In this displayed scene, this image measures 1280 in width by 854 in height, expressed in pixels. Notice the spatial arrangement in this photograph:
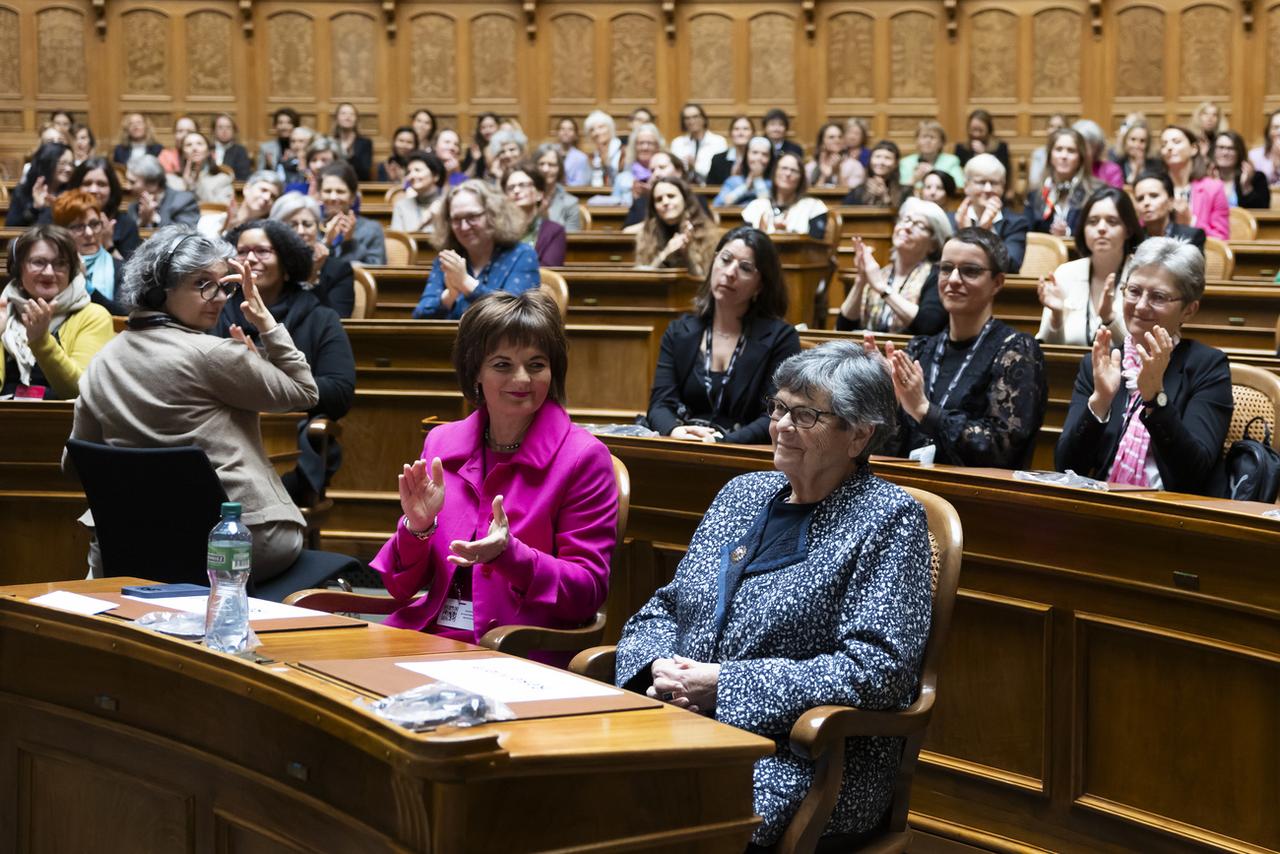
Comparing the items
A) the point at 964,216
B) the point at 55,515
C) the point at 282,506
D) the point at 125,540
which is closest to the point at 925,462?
the point at 282,506

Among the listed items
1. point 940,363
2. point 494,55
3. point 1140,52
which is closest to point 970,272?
point 940,363

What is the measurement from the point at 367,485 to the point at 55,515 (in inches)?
53.7

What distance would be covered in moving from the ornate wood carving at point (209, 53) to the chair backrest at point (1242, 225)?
917 cm

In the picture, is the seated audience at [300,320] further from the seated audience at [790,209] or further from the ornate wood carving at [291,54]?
the ornate wood carving at [291,54]

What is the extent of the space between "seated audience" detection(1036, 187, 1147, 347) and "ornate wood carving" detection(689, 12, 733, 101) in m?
8.88

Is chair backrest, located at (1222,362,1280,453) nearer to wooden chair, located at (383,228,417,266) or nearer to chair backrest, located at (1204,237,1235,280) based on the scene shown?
chair backrest, located at (1204,237,1235,280)

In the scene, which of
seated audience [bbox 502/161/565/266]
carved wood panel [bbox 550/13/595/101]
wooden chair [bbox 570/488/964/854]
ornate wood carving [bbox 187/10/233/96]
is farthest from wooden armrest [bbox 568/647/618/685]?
ornate wood carving [bbox 187/10/233/96]

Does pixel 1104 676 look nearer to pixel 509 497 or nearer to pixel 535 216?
pixel 509 497

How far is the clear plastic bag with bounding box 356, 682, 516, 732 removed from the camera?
1761 millimetres

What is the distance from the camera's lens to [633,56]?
13.6 metres

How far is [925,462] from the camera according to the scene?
10.8ft

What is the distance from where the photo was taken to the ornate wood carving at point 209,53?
45.1ft

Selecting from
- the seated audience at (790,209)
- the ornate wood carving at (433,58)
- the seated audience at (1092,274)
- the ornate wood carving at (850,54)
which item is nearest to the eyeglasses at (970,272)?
the seated audience at (1092,274)

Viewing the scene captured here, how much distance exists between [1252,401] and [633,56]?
1078 centimetres
